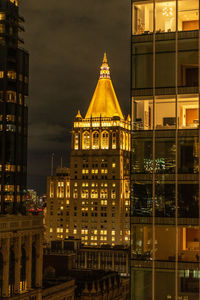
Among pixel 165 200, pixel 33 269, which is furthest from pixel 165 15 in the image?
pixel 33 269

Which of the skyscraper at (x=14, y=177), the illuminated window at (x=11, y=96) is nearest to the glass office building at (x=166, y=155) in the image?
the skyscraper at (x=14, y=177)

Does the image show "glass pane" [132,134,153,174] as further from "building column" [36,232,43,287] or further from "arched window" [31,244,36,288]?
"building column" [36,232,43,287]

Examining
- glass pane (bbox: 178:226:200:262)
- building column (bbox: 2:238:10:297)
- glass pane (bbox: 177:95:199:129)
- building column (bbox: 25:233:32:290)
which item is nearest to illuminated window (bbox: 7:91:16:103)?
building column (bbox: 25:233:32:290)

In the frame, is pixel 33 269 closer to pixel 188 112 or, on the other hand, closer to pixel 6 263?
pixel 6 263

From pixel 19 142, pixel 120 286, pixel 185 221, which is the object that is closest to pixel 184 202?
pixel 185 221

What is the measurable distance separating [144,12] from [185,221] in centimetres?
1161

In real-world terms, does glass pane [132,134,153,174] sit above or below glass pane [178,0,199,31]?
below

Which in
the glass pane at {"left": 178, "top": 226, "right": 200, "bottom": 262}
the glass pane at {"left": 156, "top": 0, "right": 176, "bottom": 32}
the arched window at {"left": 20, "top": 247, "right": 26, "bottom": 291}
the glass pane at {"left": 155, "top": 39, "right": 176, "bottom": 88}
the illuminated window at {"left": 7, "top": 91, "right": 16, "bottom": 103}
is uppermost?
the illuminated window at {"left": 7, "top": 91, "right": 16, "bottom": 103}

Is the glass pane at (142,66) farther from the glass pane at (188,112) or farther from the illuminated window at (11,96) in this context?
the illuminated window at (11,96)

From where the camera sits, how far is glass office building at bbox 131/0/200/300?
30.9 m

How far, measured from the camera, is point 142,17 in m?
33.7

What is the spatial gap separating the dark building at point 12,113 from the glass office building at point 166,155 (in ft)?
313

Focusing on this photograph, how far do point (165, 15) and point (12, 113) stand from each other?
10346 cm

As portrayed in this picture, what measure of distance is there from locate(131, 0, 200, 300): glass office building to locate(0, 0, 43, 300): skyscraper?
76.7 m
